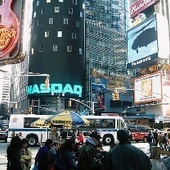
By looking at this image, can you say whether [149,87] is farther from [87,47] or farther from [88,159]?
[88,159]

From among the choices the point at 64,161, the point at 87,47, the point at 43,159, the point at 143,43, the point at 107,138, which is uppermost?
the point at 87,47

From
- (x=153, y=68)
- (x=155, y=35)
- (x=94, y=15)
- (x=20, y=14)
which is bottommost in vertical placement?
(x=20, y=14)

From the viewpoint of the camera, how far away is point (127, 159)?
481 centimetres

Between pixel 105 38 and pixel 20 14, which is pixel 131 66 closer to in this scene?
pixel 105 38

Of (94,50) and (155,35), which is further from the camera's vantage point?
(94,50)

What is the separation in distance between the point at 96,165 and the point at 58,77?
2455 inches

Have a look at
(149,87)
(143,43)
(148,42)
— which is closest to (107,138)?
(149,87)

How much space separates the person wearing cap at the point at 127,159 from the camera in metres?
4.79

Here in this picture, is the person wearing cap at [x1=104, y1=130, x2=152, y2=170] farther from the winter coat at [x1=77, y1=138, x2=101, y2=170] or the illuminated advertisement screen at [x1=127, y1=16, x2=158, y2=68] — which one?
the illuminated advertisement screen at [x1=127, y1=16, x2=158, y2=68]

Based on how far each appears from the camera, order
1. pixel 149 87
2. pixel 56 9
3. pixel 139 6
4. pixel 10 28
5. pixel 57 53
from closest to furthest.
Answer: pixel 10 28 → pixel 57 53 → pixel 149 87 → pixel 56 9 → pixel 139 6

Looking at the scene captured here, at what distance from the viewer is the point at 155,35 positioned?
7106cm

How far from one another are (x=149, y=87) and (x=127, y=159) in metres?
67.1

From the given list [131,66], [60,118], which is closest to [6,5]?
[60,118]

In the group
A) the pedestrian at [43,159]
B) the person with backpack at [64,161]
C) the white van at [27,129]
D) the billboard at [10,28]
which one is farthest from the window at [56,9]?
the person with backpack at [64,161]
